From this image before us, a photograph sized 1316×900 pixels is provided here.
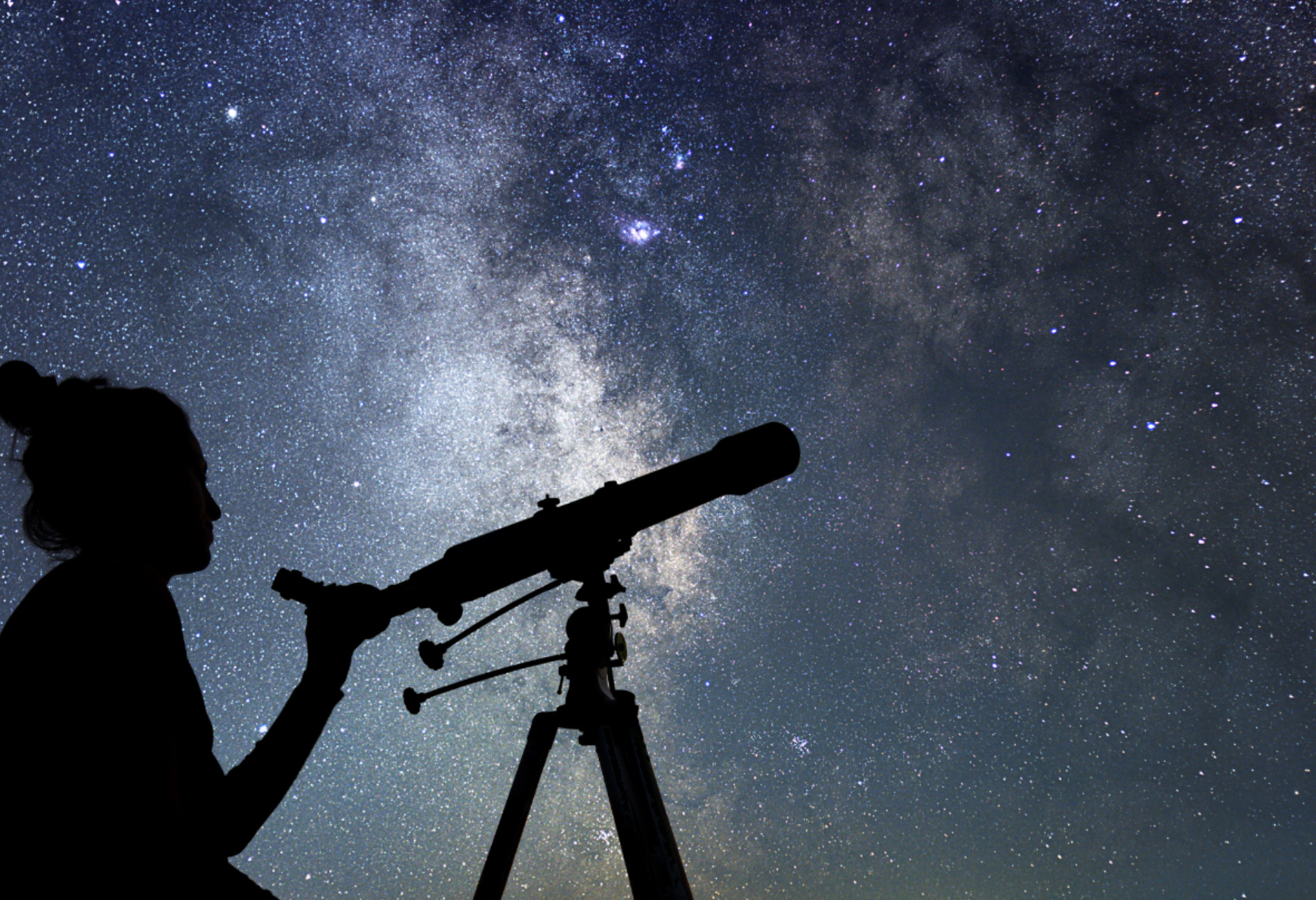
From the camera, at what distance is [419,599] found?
8.03 feet

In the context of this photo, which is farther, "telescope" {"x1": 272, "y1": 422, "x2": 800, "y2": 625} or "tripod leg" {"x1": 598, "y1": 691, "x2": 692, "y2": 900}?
"telescope" {"x1": 272, "y1": 422, "x2": 800, "y2": 625}

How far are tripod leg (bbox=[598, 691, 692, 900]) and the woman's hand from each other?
856 mm

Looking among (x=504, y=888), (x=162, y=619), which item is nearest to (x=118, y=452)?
(x=162, y=619)

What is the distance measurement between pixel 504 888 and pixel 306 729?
74cm

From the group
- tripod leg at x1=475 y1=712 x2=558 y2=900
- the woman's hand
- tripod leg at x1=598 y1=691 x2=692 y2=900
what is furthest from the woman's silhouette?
tripod leg at x1=598 y1=691 x2=692 y2=900

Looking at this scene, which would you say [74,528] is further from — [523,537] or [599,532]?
[599,532]

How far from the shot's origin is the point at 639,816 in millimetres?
1809

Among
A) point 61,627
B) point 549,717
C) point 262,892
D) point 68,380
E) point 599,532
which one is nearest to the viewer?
point 61,627

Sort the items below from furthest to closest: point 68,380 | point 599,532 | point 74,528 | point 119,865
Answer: point 599,532 < point 68,380 < point 74,528 < point 119,865

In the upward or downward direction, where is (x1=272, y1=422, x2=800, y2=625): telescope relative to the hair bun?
upward

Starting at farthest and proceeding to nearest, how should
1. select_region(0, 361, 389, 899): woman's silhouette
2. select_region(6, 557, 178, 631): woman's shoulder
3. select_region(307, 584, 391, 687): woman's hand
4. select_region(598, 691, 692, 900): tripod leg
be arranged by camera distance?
select_region(307, 584, 391, 687): woman's hand
select_region(598, 691, 692, 900): tripod leg
select_region(6, 557, 178, 631): woman's shoulder
select_region(0, 361, 389, 899): woman's silhouette

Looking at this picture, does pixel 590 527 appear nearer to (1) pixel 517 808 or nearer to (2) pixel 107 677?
(1) pixel 517 808

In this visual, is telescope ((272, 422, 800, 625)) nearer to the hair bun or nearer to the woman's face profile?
the woman's face profile

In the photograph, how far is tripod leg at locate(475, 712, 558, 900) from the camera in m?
2.04
